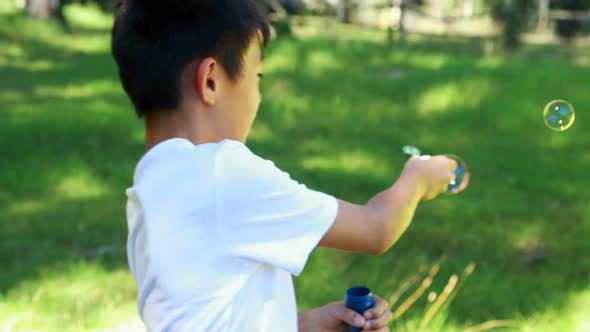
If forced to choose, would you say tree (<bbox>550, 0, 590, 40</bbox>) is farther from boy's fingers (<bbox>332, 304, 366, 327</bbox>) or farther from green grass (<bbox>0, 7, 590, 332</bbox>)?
boy's fingers (<bbox>332, 304, 366, 327</bbox>)

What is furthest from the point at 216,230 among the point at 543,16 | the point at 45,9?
the point at 543,16

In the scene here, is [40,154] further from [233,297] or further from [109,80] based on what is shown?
[233,297]

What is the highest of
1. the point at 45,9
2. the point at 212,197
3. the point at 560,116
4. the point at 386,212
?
the point at 212,197

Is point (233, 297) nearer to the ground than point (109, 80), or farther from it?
farther from it

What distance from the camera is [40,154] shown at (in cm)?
570

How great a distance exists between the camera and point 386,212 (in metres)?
1.65

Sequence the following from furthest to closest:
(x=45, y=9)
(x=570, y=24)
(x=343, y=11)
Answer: (x=343, y=11), (x=570, y=24), (x=45, y=9)

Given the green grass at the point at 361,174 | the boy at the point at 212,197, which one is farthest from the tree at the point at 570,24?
the boy at the point at 212,197

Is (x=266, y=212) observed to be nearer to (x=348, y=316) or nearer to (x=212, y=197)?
(x=212, y=197)

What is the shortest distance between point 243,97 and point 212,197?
25cm

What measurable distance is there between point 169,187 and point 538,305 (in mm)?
2483

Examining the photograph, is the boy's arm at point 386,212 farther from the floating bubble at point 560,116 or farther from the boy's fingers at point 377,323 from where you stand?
the floating bubble at point 560,116

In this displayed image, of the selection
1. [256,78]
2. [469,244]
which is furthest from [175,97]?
[469,244]

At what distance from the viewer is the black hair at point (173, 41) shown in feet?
5.08
